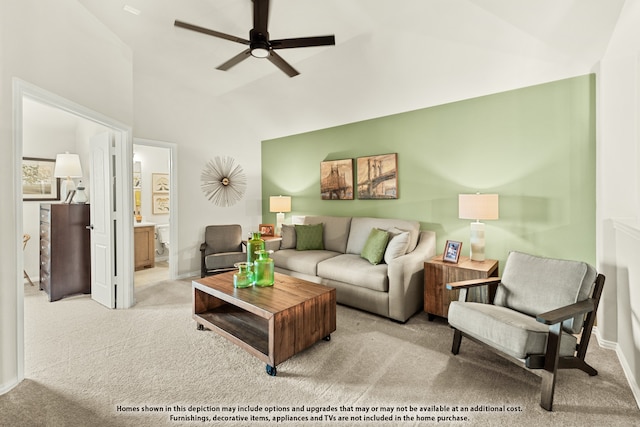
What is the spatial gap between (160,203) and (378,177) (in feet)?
14.9

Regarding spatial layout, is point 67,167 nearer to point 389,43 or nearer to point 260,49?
point 260,49

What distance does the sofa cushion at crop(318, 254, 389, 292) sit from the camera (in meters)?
3.02

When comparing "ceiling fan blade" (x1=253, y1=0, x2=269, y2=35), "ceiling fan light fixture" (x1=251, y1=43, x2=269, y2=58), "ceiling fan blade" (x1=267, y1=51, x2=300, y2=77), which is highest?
"ceiling fan blade" (x1=253, y1=0, x2=269, y2=35)

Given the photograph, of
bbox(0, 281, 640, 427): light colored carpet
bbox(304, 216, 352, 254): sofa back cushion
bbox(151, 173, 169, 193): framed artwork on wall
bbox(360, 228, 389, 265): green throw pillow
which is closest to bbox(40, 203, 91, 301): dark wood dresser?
bbox(0, 281, 640, 427): light colored carpet

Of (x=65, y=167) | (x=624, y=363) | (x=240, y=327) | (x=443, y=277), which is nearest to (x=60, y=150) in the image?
(x=65, y=167)

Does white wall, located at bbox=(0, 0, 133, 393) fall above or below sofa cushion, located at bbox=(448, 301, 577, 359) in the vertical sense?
above

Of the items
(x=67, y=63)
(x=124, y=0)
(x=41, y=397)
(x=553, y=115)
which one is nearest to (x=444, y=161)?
(x=553, y=115)

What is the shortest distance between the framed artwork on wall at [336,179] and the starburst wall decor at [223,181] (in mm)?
1587

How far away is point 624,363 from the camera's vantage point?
2.12 m

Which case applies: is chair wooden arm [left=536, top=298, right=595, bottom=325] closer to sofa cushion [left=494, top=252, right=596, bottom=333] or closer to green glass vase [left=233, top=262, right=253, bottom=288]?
sofa cushion [left=494, top=252, right=596, bottom=333]

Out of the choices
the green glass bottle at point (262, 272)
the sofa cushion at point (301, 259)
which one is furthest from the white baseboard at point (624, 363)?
the sofa cushion at point (301, 259)

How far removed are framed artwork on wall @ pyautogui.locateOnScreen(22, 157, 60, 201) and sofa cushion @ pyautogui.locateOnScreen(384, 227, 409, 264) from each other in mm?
5283

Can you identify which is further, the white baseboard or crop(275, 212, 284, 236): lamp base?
crop(275, 212, 284, 236): lamp base

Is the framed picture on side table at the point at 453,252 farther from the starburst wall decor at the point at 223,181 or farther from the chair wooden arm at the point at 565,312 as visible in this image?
the starburst wall decor at the point at 223,181
